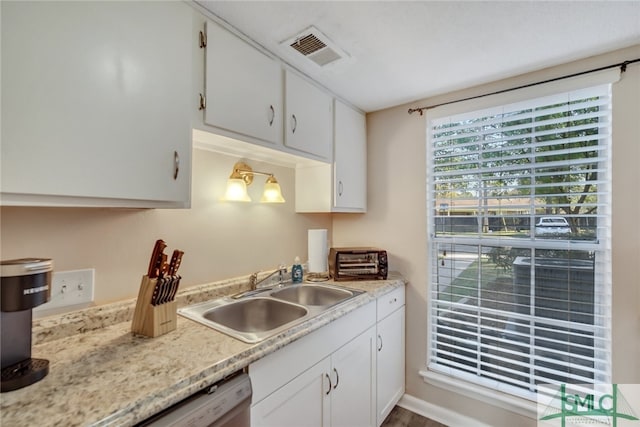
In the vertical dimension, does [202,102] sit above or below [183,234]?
above

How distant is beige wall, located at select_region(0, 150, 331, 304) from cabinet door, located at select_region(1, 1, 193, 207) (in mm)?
318

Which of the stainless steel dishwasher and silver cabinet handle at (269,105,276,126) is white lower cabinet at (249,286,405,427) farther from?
silver cabinet handle at (269,105,276,126)

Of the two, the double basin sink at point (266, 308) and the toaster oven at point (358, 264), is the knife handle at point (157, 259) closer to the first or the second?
the double basin sink at point (266, 308)

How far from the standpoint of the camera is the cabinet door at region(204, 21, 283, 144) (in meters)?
1.21

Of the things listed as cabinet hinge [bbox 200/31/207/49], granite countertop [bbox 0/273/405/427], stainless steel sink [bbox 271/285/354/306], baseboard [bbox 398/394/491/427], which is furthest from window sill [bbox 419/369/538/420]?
cabinet hinge [bbox 200/31/207/49]

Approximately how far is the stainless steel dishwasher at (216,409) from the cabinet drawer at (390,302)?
40.4 inches

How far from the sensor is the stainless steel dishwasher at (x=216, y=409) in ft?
2.44

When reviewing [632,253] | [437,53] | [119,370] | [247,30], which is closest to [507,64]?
[437,53]

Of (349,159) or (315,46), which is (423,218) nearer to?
(349,159)

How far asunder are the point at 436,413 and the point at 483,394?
0.36 meters

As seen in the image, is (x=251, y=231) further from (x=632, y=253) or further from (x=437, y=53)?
(x=632, y=253)

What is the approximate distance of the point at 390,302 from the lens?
6.20 feet

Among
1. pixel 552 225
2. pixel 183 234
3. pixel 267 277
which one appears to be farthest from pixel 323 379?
pixel 552 225

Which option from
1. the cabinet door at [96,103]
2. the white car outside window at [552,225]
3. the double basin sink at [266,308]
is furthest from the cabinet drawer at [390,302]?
the cabinet door at [96,103]
